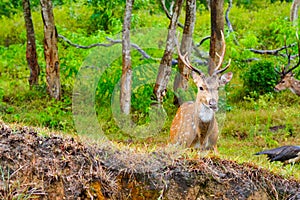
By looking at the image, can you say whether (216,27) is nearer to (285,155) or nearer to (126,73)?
(126,73)

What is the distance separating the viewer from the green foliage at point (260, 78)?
45.9 ft

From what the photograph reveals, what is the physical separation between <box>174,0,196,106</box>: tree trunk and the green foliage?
7.13 feet

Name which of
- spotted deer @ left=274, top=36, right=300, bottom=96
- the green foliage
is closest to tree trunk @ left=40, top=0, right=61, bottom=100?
the green foliage

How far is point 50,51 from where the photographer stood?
41.4ft

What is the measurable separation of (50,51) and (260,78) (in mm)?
5194

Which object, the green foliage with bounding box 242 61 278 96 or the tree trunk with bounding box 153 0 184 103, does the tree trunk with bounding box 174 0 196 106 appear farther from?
the green foliage with bounding box 242 61 278 96

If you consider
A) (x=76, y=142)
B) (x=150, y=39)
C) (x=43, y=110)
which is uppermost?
(x=76, y=142)

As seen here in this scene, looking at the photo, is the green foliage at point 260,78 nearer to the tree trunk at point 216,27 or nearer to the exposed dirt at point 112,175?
the tree trunk at point 216,27

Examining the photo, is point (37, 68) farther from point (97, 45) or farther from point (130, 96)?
point (130, 96)

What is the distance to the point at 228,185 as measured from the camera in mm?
5621

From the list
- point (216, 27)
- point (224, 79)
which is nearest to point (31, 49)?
point (216, 27)

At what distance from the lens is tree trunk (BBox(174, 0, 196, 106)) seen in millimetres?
12094

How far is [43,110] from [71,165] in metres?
7.02

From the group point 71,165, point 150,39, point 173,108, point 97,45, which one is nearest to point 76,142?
point 71,165
